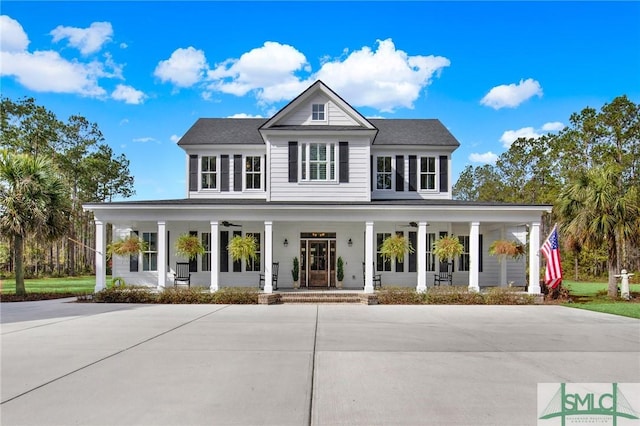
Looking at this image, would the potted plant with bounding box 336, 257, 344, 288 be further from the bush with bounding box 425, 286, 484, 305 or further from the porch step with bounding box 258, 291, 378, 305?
the bush with bounding box 425, 286, 484, 305

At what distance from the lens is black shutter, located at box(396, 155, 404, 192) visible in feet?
70.4

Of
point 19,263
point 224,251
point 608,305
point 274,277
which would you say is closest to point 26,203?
point 19,263

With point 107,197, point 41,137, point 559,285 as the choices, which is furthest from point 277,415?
point 107,197

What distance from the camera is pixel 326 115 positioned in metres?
19.6

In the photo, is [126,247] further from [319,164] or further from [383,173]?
[383,173]

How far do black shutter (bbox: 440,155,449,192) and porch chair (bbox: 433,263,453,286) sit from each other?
3785mm

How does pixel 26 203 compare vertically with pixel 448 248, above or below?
above

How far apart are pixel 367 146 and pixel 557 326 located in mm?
10666

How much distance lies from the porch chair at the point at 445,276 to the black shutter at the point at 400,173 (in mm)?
4322

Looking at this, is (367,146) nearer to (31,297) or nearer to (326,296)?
(326,296)

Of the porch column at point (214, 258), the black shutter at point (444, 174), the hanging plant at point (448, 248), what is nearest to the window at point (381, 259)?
the hanging plant at point (448, 248)

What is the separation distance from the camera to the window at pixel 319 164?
19.4 meters

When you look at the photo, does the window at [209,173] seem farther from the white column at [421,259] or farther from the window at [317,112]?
the white column at [421,259]

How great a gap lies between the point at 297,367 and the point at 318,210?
11.0 meters
